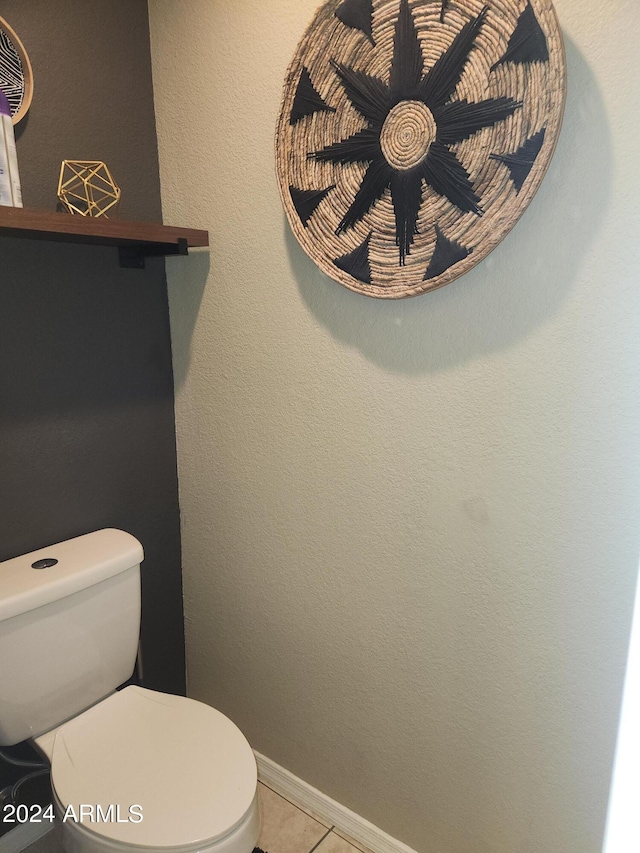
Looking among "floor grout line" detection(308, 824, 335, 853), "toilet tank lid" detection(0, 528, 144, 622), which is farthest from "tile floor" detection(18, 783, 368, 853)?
"toilet tank lid" detection(0, 528, 144, 622)

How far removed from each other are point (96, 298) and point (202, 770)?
112 centimetres

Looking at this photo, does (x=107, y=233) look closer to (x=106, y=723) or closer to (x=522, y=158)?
(x=522, y=158)

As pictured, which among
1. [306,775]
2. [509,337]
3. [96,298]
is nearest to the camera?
[509,337]

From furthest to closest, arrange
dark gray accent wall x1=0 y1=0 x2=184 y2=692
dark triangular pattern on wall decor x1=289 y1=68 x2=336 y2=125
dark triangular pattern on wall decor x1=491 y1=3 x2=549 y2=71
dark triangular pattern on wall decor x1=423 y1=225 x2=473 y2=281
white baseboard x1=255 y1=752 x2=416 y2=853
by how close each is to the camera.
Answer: white baseboard x1=255 y1=752 x2=416 y2=853 → dark gray accent wall x1=0 y1=0 x2=184 y2=692 → dark triangular pattern on wall decor x1=289 y1=68 x2=336 y2=125 → dark triangular pattern on wall decor x1=423 y1=225 x2=473 y2=281 → dark triangular pattern on wall decor x1=491 y1=3 x2=549 y2=71

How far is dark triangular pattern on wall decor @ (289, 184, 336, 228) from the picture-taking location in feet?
3.95

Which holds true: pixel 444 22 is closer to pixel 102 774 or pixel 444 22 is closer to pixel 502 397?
pixel 502 397

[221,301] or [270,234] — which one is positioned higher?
[270,234]

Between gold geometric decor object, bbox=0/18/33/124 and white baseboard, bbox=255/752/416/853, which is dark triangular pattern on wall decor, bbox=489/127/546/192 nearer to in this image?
gold geometric decor object, bbox=0/18/33/124

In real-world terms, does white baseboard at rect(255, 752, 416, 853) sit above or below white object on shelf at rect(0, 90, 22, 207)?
below

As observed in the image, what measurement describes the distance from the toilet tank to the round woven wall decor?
88 cm

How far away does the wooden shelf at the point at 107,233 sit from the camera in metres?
1.10

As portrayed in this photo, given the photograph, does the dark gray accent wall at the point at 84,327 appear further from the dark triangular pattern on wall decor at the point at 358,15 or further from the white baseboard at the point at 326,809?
the dark triangular pattern on wall decor at the point at 358,15

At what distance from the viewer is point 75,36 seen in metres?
1.33

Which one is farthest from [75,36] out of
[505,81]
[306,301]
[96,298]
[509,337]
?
[509,337]
